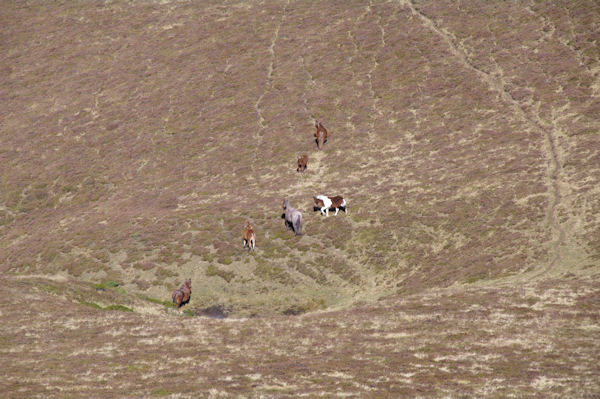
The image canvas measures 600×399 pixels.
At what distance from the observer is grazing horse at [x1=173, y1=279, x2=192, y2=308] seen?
40594mm

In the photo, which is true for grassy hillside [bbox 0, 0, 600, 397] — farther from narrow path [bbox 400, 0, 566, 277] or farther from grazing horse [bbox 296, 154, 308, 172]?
grazing horse [bbox 296, 154, 308, 172]

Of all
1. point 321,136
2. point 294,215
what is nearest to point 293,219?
point 294,215

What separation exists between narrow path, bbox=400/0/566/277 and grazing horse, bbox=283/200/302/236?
18372 millimetres

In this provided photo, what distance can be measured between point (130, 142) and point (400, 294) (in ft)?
149

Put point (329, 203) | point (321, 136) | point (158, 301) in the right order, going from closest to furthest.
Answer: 1. point (158, 301)
2. point (329, 203)
3. point (321, 136)

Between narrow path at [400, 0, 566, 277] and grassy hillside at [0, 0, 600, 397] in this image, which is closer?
grassy hillside at [0, 0, 600, 397]

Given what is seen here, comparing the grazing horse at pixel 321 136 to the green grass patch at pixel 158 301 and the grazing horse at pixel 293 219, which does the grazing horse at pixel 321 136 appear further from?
the green grass patch at pixel 158 301

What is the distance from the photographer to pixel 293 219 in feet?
157

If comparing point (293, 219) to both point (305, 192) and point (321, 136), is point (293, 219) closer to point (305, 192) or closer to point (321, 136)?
point (305, 192)

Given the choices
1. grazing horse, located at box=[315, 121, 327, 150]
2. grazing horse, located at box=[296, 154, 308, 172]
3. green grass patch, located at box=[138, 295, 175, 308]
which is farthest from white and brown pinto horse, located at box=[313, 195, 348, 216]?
grazing horse, located at box=[315, 121, 327, 150]

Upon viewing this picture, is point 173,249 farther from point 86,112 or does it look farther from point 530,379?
point 86,112

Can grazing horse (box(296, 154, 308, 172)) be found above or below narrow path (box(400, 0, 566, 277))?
below

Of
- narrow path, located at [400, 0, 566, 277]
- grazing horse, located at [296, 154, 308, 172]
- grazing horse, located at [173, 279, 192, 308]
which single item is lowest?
grazing horse, located at [173, 279, 192, 308]

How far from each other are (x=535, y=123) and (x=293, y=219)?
29.3m
